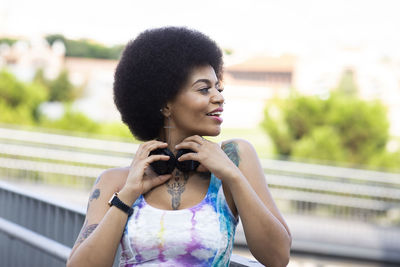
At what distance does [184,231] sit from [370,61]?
216ft

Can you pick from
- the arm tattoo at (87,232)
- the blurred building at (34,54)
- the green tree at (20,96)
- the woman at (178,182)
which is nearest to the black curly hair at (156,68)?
the woman at (178,182)

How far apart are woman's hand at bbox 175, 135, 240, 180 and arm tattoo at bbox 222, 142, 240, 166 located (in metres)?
0.06

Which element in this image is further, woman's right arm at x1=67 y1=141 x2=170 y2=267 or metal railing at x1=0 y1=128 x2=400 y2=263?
metal railing at x1=0 y1=128 x2=400 y2=263

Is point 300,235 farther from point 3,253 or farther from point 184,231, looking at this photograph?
point 184,231

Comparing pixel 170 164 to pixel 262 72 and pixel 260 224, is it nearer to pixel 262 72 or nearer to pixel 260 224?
pixel 260 224

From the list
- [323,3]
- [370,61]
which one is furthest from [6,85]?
[323,3]

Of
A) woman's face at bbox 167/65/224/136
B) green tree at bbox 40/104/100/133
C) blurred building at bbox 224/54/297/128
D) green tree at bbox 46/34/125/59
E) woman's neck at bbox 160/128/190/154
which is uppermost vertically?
woman's face at bbox 167/65/224/136

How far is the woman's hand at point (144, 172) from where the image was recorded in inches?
85.4

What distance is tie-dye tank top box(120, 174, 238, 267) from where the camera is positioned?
6.77 ft

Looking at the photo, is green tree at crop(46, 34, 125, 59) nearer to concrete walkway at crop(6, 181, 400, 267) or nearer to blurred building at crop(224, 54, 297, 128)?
blurred building at crop(224, 54, 297, 128)

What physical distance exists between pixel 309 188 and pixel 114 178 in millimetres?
10566

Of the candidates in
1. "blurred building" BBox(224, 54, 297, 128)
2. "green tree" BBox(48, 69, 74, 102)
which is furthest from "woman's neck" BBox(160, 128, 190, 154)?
"blurred building" BBox(224, 54, 297, 128)

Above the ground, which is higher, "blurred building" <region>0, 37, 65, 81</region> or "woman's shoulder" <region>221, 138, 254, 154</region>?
"woman's shoulder" <region>221, 138, 254, 154</region>

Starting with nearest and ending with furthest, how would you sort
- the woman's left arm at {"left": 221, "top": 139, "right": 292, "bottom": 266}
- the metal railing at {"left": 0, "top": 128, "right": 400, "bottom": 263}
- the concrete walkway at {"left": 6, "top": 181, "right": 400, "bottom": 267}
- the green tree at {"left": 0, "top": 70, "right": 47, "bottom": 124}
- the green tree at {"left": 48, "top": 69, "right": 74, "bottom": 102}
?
the woman's left arm at {"left": 221, "top": 139, "right": 292, "bottom": 266}, the concrete walkway at {"left": 6, "top": 181, "right": 400, "bottom": 267}, the metal railing at {"left": 0, "top": 128, "right": 400, "bottom": 263}, the green tree at {"left": 0, "top": 70, "right": 47, "bottom": 124}, the green tree at {"left": 48, "top": 69, "right": 74, "bottom": 102}
